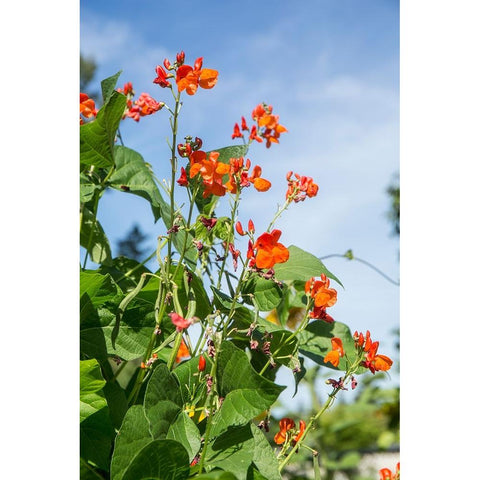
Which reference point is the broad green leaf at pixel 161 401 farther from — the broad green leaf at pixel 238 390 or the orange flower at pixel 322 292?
the orange flower at pixel 322 292

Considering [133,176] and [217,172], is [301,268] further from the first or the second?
[133,176]

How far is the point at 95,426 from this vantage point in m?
0.58

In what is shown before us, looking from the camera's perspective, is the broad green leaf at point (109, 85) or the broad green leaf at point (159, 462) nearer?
the broad green leaf at point (159, 462)

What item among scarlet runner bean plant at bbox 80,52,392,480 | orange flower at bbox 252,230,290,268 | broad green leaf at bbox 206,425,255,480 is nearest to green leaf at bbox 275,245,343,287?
scarlet runner bean plant at bbox 80,52,392,480

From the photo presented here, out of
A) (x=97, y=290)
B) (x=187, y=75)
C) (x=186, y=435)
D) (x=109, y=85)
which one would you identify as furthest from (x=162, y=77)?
(x=186, y=435)

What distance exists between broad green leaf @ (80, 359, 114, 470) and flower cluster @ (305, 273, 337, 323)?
246 millimetres

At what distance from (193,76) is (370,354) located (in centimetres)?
35

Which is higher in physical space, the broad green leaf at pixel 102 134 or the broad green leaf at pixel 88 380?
the broad green leaf at pixel 102 134

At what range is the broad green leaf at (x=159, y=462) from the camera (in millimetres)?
452

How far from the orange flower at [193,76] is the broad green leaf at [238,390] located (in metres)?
0.26

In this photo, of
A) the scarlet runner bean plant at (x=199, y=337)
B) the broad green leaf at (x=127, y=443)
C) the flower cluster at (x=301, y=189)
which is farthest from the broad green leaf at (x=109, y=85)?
the broad green leaf at (x=127, y=443)
